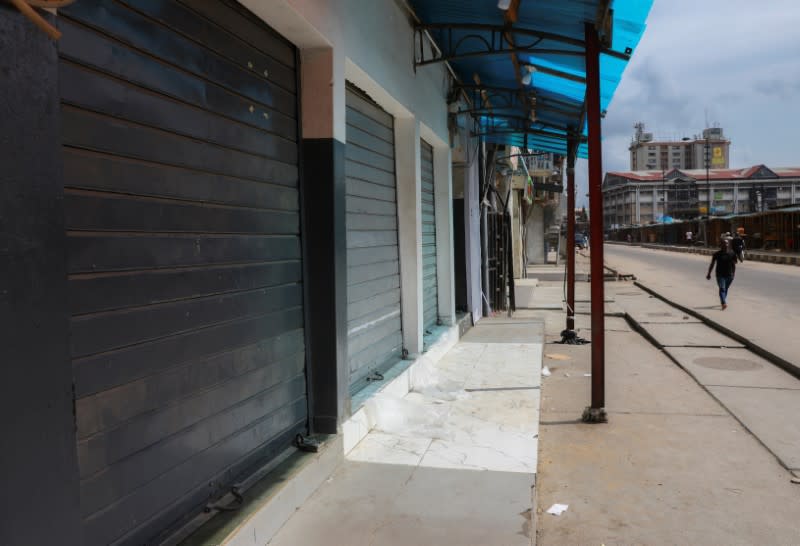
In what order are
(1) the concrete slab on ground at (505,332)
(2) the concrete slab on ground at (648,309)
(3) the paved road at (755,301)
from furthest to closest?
(2) the concrete slab on ground at (648,309) → (3) the paved road at (755,301) → (1) the concrete slab on ground at (505,332)

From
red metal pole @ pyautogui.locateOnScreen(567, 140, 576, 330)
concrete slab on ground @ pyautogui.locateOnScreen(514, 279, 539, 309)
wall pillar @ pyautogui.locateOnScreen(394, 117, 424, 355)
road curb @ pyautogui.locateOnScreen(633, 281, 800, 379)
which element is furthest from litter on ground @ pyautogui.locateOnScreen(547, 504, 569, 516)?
concrete slab on ground @ pyautogui.locateOnScreen(514, 279, 539, 309)

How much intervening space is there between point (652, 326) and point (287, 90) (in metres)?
10.6

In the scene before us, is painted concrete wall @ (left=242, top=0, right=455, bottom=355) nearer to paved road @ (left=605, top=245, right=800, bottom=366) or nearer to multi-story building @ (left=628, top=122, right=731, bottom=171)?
paved road @ (left=605, top=245, right=800, bottom=366)

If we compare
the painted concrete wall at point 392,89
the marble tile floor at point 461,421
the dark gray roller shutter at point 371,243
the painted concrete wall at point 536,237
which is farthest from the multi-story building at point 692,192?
the dark gray roller shutter at point 371,243

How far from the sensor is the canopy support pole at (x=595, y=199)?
5500 millimetres

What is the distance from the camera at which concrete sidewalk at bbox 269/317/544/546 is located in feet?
11.2

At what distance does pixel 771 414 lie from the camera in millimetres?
6168

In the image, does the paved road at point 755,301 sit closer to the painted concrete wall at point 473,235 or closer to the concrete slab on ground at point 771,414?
the concrete slab on ground at point 771,414

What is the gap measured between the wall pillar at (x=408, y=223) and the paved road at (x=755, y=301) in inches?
209

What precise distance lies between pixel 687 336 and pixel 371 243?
7800 mm

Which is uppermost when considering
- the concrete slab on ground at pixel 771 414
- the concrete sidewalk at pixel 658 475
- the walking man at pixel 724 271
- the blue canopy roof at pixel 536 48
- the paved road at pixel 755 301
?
the blue canopy roof at pixel 536 48

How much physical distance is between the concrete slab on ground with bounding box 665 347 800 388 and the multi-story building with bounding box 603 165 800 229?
315 ft

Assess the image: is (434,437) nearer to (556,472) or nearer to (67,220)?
(556,472)

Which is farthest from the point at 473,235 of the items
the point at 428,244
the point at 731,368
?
the point at 731,368
